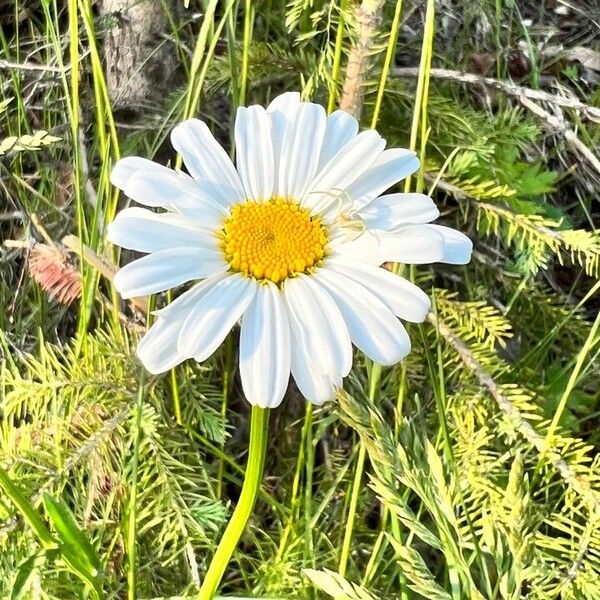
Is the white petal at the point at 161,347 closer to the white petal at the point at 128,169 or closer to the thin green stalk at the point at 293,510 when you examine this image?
the white petal at the point at 128,169

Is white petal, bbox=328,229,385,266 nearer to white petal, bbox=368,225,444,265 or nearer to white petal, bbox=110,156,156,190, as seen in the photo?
white petal, bbox=368,225,444,265

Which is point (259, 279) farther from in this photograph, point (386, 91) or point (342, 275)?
point (386, 91)

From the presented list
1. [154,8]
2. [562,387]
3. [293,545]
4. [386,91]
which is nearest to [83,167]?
[154,8]

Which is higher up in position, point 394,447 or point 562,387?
point 394,447

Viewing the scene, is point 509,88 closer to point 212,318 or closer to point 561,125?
point 561,125

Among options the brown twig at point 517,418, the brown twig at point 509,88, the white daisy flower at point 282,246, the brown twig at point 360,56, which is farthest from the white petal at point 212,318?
the brown twig at point 509,88
